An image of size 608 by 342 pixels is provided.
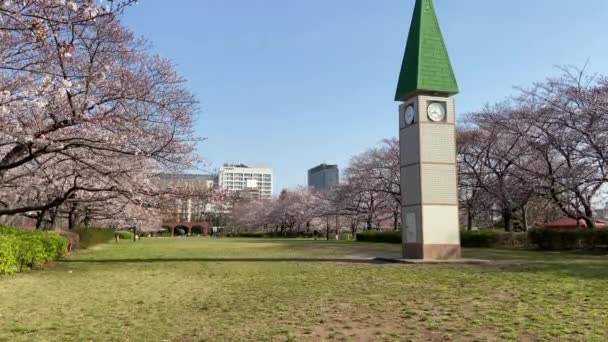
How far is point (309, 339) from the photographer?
571cm

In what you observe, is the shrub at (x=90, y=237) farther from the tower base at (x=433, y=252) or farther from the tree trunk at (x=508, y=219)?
the tree trunk at (x=508, y=219)

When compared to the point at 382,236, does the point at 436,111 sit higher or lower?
higher

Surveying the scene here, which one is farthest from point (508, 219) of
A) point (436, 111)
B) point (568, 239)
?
point (436, 111)

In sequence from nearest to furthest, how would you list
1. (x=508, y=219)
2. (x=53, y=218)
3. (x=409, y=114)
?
(x=409, y=114)
(x=53, y=218)
(x=508, y=219)

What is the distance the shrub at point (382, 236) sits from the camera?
39.1 meters

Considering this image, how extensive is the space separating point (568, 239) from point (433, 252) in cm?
1022

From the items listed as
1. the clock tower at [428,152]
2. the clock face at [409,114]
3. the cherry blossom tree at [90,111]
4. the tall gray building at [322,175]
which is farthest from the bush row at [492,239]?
the tall gray building at [322,175]

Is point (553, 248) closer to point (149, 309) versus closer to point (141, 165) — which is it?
point (141, 165)

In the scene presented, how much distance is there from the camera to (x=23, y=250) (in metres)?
14.2

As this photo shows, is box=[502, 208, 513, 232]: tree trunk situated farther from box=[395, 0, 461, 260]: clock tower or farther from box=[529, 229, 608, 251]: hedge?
box=[395, 0, 461, 260]: clock tower

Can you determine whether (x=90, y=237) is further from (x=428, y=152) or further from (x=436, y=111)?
(x=436, y=111)

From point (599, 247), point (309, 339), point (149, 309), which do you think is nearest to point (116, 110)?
point (149, 309)

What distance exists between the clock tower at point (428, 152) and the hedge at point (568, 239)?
8756 millimetres

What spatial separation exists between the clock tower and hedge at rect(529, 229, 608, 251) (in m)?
8.76
